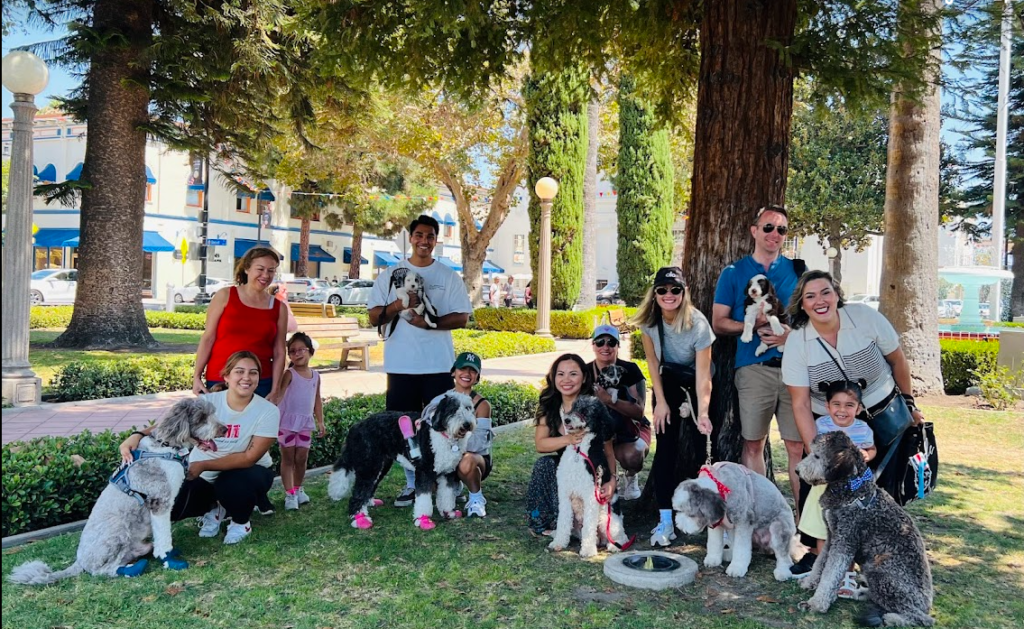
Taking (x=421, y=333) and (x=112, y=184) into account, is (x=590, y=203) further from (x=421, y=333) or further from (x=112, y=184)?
(x=421, y=333)

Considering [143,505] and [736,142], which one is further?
[736,142]

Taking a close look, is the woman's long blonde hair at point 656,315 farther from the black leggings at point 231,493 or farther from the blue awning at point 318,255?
the blue awning at point 318,255

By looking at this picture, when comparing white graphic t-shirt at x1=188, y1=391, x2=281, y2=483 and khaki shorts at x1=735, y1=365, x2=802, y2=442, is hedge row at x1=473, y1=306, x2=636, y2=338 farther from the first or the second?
white graphic t-shirt at x1=188, y1=391, x2=281, y2=483

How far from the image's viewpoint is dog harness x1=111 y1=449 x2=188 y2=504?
421cm

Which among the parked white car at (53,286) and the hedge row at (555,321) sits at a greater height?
the parked white car at (53,286)

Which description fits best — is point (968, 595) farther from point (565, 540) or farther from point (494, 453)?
point (494, 453)

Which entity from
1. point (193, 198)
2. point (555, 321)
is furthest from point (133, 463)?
point (193, 198)

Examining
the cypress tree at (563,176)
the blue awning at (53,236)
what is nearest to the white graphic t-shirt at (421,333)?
the cypress tree at (563,176)

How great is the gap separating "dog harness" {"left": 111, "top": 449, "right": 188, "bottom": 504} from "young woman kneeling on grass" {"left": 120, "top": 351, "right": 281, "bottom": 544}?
294 millimetres

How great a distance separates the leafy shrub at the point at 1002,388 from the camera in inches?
416

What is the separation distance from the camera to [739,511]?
4262mm

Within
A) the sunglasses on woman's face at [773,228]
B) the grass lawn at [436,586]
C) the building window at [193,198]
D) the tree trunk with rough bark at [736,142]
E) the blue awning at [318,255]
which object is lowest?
the grass lawn at [436,586]

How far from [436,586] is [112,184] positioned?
40.9 feet

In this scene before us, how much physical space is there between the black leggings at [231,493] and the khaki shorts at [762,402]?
2.98 m
